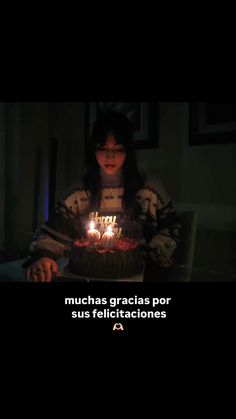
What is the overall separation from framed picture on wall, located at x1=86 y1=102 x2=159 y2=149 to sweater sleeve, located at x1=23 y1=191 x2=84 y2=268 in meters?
0.23

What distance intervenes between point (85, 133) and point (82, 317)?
0.57 meters

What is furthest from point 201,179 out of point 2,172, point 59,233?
point 2,172

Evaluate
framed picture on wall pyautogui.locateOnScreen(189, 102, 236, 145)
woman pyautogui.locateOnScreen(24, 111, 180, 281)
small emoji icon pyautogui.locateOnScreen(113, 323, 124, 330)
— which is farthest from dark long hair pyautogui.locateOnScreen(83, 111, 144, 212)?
small emoji icon pyautogui.locateOnScreen(113, 323, 124, 330)

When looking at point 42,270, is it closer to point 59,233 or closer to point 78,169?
point 59,233

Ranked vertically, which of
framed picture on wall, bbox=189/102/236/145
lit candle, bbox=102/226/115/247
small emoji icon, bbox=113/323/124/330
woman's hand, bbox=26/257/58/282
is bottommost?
small emoji icon, bbox=113/323/124/330

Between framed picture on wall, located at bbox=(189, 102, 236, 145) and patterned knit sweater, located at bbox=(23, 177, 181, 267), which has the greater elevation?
framed picture on wall, located at bbox=(189, 102, 236, 145)

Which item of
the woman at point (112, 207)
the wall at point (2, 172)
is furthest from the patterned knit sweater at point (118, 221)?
the wall at point (2, 172)

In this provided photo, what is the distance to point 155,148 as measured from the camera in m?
1.21

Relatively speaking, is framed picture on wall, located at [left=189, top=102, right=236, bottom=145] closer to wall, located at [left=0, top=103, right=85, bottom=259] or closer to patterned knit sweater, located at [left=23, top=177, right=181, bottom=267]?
patterned knit sweater, located at [left=23, top=177, right=181, bottom=267]

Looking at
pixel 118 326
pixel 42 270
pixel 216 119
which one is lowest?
pixel 118 326

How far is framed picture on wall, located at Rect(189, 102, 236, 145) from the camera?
118cm

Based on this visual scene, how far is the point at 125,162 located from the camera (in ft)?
3.97

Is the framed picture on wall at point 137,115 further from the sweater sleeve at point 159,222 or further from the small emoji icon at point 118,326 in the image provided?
the small emoji icon at point 118,326

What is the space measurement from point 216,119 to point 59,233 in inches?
23.5
